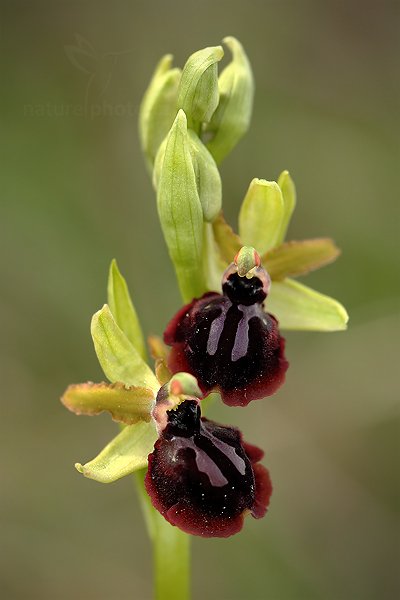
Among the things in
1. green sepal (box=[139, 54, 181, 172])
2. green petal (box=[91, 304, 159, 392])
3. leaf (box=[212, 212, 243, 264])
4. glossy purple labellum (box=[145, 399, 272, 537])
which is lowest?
glossy purple labellum (box=[145, 399, 272, 537])

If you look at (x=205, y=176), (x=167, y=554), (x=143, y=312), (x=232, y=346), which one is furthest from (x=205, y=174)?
(x=143, y=312)

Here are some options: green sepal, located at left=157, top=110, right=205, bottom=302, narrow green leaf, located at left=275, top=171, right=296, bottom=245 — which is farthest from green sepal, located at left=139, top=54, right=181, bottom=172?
narrow green leaf, located at left=275, top=171, right=296, bottom=245

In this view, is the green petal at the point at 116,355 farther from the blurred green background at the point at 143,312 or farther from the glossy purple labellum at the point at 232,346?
the blurred green background at the point at 143,312

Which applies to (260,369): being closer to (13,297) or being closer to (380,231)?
(13,297)

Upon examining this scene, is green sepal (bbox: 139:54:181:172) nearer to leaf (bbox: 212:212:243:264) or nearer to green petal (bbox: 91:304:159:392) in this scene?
leaf (bbox: 212:212:243:264)

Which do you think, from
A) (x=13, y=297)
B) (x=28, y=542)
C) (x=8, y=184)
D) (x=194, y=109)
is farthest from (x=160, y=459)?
(x=8, y=184)
